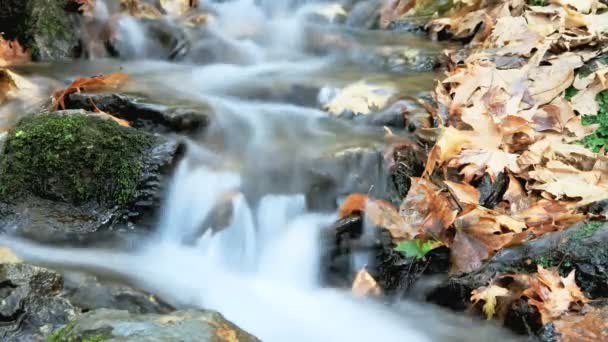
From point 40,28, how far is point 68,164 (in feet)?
8.50

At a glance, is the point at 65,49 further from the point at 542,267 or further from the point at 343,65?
the point at 542,267

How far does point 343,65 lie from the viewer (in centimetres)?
527

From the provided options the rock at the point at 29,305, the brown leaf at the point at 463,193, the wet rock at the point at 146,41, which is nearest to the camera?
the rock at the point at 29,305

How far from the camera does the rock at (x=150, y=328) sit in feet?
5.93

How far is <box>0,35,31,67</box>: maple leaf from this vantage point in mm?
5156

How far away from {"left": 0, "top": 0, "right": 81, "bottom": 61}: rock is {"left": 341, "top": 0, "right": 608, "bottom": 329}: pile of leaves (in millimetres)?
3468

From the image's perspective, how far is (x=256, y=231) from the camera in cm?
348

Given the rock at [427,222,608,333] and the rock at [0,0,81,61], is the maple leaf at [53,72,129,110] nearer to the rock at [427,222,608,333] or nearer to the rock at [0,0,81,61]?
the rock at [0,0,81,61]

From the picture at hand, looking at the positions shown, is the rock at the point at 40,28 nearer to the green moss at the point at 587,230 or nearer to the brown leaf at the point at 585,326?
the green moss at the point at 587,230

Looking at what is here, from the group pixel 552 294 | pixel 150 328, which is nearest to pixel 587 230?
pixel 552 294

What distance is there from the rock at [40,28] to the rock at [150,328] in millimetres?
4070

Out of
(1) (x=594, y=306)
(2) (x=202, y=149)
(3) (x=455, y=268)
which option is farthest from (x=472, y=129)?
(2) (x=202, y=149)

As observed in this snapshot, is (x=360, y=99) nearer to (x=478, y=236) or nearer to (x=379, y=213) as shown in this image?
(x=379, y=213)

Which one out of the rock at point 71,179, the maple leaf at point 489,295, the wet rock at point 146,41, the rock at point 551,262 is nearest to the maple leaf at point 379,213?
the rock at point 551,262
